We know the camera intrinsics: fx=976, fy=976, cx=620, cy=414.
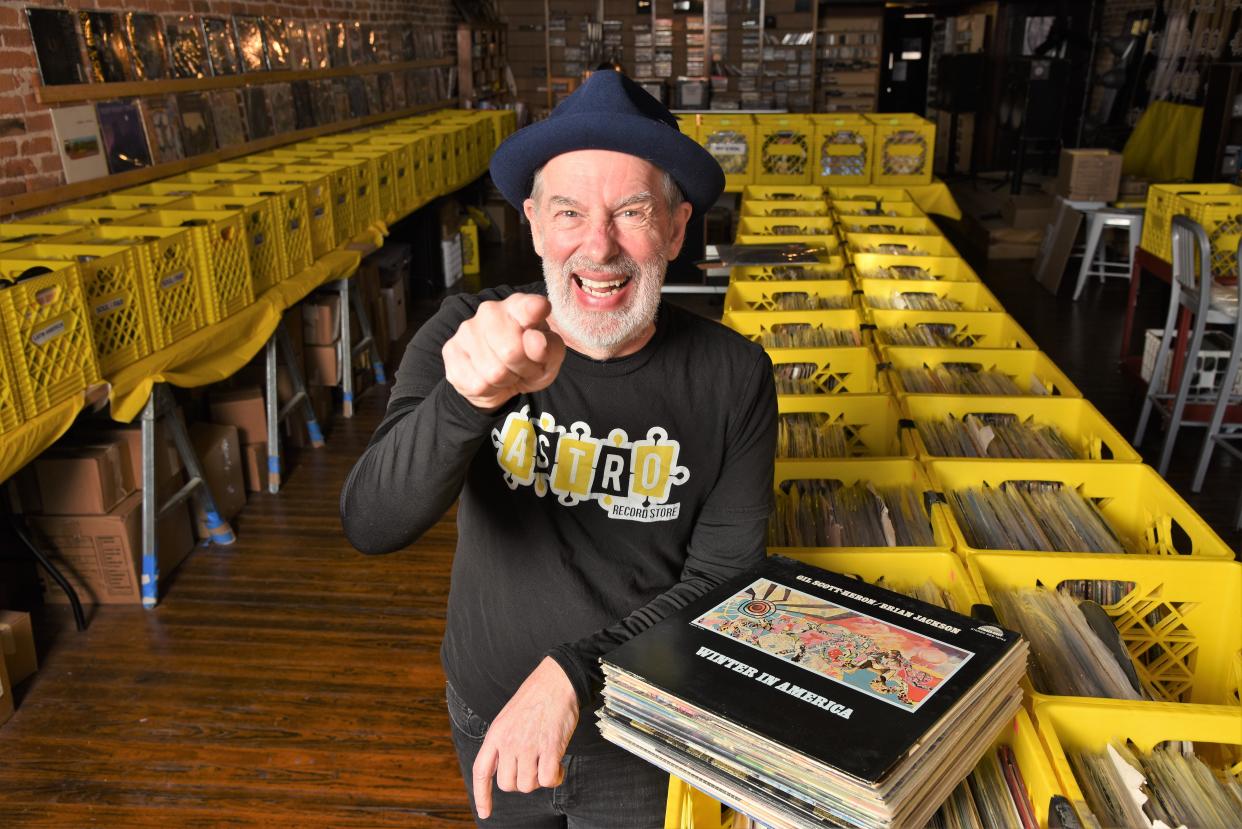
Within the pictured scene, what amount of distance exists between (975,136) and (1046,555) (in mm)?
13197

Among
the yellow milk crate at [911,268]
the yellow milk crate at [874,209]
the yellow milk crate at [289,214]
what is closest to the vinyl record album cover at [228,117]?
the yellow milk crate at [289,214]

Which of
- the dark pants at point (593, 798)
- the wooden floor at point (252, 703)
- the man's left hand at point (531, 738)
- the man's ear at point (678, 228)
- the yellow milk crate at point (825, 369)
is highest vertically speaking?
the man's ear at point (678, 228)

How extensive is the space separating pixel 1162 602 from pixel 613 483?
94 cm

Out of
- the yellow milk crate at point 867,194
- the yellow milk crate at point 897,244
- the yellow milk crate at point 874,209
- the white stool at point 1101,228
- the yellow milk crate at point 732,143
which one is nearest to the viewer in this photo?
the yellow milk crate at point 897,244

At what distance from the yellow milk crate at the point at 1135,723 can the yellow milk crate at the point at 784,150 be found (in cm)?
565

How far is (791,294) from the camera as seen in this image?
3.60 metres

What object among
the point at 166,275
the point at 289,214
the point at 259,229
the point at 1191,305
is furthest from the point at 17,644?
the point at 1191,305

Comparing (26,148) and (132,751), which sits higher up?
(26,148)

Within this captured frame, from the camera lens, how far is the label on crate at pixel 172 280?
333cm

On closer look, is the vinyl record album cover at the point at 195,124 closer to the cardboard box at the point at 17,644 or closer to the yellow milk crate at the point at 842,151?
the cardboard box at the point at 17,644

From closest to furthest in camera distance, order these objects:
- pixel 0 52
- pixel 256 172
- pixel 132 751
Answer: pixel 132 751
pixel 0 52
pixel 256 172

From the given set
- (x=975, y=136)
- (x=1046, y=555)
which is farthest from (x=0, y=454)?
(x=975, y=136)

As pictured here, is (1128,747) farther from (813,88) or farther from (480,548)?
(813,88)

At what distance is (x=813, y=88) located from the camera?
12797mm
